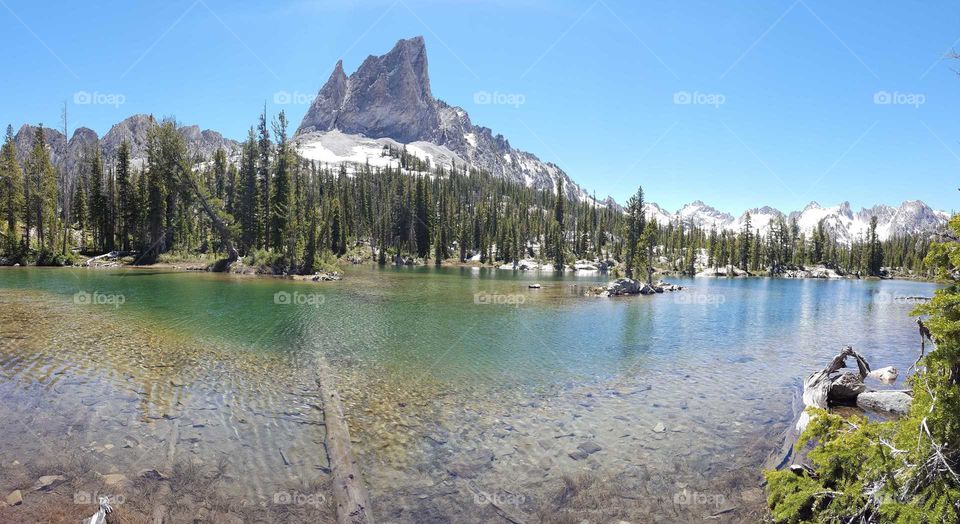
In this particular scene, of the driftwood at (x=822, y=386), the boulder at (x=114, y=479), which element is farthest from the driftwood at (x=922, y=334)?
the boulder at (x=114, y=479)

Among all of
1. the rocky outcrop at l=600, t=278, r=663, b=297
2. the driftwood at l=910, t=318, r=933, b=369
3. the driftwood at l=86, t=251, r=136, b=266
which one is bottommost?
the rocky outcrop at l=600, t=278, r=663, b=297

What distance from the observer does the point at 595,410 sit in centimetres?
1476

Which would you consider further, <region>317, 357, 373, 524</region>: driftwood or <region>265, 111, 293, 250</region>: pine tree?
<region>265, 111, 293, 250</region>: pine tree

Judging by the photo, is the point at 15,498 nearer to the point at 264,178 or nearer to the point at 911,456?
the point at 911,456

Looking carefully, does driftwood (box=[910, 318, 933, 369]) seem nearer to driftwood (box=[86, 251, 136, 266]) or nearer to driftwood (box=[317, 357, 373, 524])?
driftwood (box=[317, 357, 373, 524])

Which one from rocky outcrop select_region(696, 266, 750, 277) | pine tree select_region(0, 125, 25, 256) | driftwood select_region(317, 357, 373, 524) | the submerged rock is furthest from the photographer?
rocky outcrop select_region(696, 266, 750, 277)

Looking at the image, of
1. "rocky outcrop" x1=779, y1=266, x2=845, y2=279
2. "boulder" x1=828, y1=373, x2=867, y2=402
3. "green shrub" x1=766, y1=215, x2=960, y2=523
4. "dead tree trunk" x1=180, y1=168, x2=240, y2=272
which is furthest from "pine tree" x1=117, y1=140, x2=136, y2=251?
"rocky outcrop" x1=779, y1=266, x2=845, y2=279

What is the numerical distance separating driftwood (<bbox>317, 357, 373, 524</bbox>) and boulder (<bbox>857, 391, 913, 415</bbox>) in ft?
54.0

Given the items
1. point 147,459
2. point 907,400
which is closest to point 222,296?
point 147,459

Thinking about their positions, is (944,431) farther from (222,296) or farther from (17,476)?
(222,296)

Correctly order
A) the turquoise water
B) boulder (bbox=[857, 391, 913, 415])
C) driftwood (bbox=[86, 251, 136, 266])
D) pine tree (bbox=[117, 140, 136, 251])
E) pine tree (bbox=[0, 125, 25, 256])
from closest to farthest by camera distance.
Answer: the turquoise water < boulder (bbox=[857, 391, 913, 415]) < pine tree (bbox=[0, 125, 25, 256]) < driftwood (bbox=[86, 251, 136, 266]) < pine tree (bbox=[117, 140, 136, 251])

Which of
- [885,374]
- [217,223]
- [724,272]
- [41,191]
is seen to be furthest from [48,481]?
[724,272]

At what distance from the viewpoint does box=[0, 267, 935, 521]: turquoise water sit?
10.9 meters

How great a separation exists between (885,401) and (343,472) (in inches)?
670
